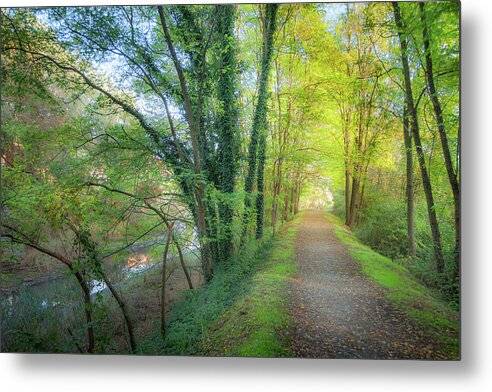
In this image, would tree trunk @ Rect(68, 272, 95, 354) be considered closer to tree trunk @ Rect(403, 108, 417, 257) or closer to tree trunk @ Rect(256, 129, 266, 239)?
tree trunk @ Rect(256, 129, 266, 239)

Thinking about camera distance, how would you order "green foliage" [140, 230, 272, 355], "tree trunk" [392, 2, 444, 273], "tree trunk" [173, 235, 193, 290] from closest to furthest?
"tree trunk" [392, 2, 444, 273]
"green foliage" [140, 230, 272, 355]
"tree trunk" [173, 235, 193, 290]

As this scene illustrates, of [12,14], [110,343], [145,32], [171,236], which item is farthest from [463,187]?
[12,14]

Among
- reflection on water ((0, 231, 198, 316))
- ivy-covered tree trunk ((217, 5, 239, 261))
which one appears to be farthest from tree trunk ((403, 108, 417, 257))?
reflection on water ((0, 231, 198, 316))

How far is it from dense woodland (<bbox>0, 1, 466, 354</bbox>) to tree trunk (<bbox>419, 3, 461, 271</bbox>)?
22 centimetres

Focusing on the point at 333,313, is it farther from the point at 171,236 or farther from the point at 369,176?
the point at 171,236

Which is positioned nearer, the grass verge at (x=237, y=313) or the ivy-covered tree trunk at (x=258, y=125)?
the grass verge at (x=237, y=313)

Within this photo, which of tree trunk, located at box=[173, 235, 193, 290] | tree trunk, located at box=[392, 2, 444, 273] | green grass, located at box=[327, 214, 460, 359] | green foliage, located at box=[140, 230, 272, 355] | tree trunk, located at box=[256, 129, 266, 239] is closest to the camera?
green grass, located at box=[327, 214, 460, 359]

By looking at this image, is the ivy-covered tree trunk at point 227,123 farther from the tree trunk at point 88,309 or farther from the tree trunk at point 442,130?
the tree trunk at point 442,130

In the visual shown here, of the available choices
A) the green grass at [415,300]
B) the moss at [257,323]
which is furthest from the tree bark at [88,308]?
the green grass at [415,300]

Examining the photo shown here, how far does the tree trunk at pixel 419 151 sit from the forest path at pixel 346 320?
56cm

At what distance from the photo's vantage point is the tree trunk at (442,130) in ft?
9.46

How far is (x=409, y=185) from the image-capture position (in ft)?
9.96

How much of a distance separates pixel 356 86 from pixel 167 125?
168cm

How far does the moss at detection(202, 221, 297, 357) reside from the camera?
2.92m
